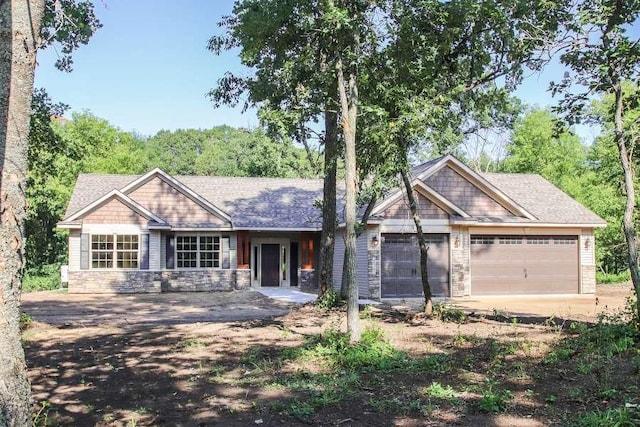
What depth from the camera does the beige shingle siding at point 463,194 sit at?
22.0 m

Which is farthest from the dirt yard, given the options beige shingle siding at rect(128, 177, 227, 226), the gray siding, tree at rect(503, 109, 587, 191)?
tree at rect(503, 109, 587, 191)

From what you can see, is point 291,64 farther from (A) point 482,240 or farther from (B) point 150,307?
(A) point 482,240

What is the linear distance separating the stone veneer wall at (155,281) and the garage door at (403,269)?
677cm

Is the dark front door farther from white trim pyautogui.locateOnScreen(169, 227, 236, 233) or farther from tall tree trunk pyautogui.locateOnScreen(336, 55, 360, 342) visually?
tall tree trunk pyautogui.locateOnScreen(336, 55, 360, 342)

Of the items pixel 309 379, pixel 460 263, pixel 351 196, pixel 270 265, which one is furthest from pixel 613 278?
pixel 309 379

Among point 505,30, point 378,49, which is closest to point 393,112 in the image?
point 378,49

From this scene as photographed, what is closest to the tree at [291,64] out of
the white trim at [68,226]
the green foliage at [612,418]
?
the green foliage at [612,418]

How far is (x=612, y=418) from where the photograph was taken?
5.20 metres

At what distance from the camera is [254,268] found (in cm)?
2592

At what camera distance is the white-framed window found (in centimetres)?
2277

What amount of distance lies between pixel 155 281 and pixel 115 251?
1927 millimetres

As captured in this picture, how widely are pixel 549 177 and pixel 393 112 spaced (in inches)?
1116

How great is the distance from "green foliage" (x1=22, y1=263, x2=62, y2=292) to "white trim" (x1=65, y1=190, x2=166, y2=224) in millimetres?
4742

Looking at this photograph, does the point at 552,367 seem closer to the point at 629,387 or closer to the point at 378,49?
the point at 629,387
